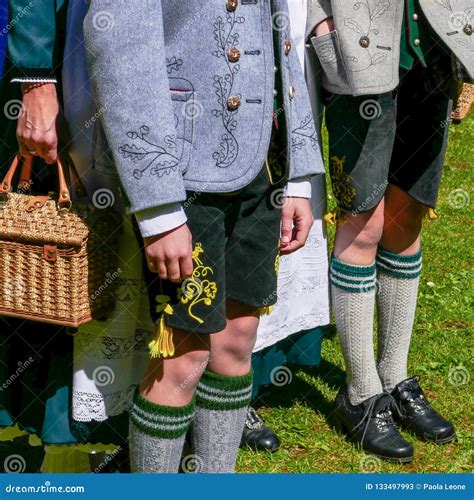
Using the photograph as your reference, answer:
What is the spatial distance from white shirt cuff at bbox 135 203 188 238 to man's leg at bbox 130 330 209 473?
27 centimetres

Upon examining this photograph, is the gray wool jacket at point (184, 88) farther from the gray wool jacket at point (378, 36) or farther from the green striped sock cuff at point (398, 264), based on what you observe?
the green striped sock cuff at point (398, 264)

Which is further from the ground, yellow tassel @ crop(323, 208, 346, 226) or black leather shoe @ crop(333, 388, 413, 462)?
yellow tassel @ crop(323, 208, 346, 226)

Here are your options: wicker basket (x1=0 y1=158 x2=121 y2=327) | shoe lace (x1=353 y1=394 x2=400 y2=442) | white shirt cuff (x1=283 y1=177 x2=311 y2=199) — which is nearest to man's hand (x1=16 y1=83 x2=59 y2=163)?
wicker basket (x1=0 y1=158 x2=121 y2=327)

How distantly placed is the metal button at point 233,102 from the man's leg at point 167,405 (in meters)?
0.49

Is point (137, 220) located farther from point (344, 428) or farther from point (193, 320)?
point (344, 428)

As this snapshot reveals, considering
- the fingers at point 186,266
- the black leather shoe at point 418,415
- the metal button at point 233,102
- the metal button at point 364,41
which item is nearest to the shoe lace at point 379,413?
the black leather shoe at point 418,415

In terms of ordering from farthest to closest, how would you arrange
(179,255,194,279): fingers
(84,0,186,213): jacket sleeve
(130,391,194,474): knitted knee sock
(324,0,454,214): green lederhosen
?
(324,0,454,214): green lederhosen, (130,391,194,474): knitted knee sock, (179,255,194,279): fingers, (84,0,186,213): jacket sleeve

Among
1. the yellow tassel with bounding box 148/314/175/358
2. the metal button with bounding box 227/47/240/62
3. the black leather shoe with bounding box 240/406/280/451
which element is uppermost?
the metal button with bounding box 227/47/240/62

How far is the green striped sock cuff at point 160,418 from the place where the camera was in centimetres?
243

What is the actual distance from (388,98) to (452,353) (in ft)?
4.35

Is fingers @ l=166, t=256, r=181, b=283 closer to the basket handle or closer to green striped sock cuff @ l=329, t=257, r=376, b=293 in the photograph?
the basket handle

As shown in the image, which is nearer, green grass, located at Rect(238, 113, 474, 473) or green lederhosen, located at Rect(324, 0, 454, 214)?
green lederhosen, located at Rect(324, 0, 454, 214)

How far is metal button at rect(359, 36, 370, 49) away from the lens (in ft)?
9.28

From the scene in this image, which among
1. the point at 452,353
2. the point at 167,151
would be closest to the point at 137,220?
the point at 167,151
